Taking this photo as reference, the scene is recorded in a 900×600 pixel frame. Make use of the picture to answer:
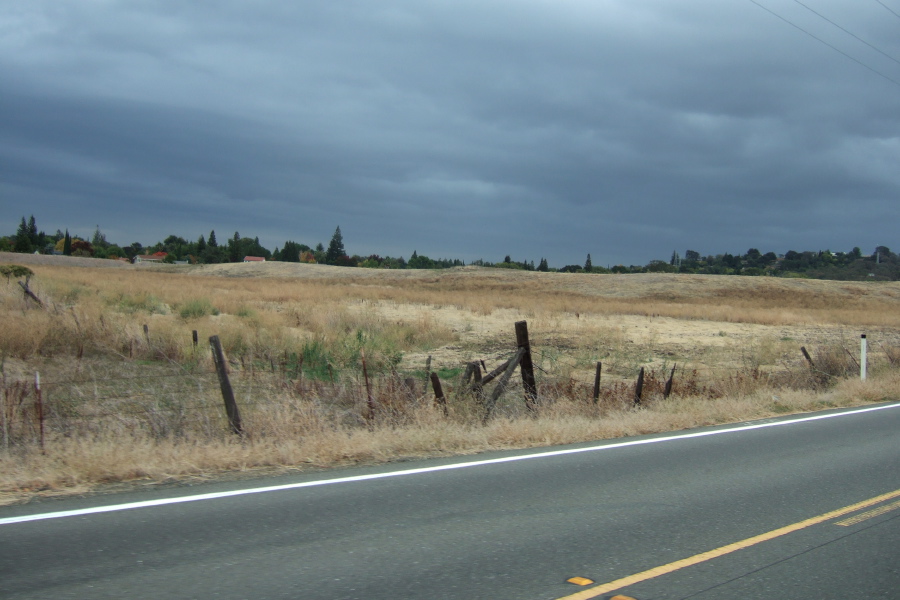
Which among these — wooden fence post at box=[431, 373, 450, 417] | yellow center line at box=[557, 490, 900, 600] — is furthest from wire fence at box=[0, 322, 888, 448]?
yellow center line at box=[557, 490, 900, 600]

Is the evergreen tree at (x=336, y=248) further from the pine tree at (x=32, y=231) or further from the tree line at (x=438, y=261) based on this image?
the pine tree at (x=32, y=231)

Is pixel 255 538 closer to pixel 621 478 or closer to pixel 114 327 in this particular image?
pixel 621 478

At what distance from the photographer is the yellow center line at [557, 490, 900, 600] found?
4.66m

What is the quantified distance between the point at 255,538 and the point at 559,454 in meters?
4.45

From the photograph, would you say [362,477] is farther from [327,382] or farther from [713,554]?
[327,382]

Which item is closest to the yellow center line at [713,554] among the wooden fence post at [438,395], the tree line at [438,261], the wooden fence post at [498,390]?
the wooden fence post at [498,390]

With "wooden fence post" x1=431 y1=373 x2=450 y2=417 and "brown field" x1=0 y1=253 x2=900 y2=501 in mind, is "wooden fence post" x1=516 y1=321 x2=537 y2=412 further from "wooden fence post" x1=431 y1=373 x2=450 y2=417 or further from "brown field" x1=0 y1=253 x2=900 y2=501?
"wooden fence post" x1=431 y1=373 x2=450 y2=417

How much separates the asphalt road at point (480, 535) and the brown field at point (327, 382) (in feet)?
3.43

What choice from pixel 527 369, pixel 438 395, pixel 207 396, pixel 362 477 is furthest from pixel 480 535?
pixel 207 396

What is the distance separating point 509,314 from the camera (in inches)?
1614

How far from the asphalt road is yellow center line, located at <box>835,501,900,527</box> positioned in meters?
0.04

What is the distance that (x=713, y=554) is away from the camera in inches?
213

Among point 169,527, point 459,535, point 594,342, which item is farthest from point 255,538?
point 594,342

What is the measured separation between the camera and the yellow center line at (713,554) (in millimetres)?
4660
